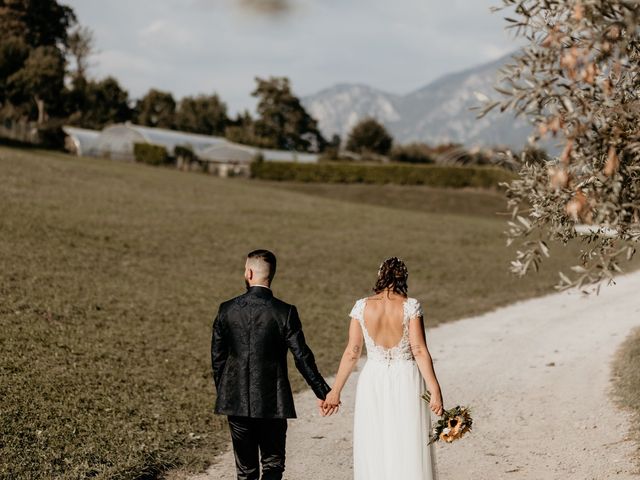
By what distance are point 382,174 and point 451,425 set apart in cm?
6333

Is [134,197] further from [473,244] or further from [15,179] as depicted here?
[473,244]

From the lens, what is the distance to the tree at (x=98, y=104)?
94750 mm

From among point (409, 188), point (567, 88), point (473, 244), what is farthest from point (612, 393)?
point (409, 188)

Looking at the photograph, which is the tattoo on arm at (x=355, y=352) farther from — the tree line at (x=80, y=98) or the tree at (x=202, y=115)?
the tree at (x=202, y=115)

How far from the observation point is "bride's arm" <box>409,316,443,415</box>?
6.86m

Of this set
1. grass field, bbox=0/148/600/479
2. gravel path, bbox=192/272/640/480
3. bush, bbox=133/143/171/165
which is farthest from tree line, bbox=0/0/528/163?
gravel path, bbox=192/272/640/480

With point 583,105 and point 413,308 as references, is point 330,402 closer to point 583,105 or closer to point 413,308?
point 413,308

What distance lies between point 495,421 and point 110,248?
18.5 metres

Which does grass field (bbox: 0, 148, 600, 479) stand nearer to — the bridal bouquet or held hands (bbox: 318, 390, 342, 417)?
the bridal bouquet

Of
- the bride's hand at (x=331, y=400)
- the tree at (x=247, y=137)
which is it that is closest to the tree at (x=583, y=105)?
the bride's hand at (x=331, y=400)

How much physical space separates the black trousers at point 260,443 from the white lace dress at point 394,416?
2.51 feet

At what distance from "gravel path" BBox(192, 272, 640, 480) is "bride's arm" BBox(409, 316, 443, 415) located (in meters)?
2.62

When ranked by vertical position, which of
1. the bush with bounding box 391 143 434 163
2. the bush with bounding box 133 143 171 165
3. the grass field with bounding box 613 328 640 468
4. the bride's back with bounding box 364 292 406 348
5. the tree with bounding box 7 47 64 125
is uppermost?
the tree with bounding box 7 47 64 125

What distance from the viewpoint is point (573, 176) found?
5.44 m
